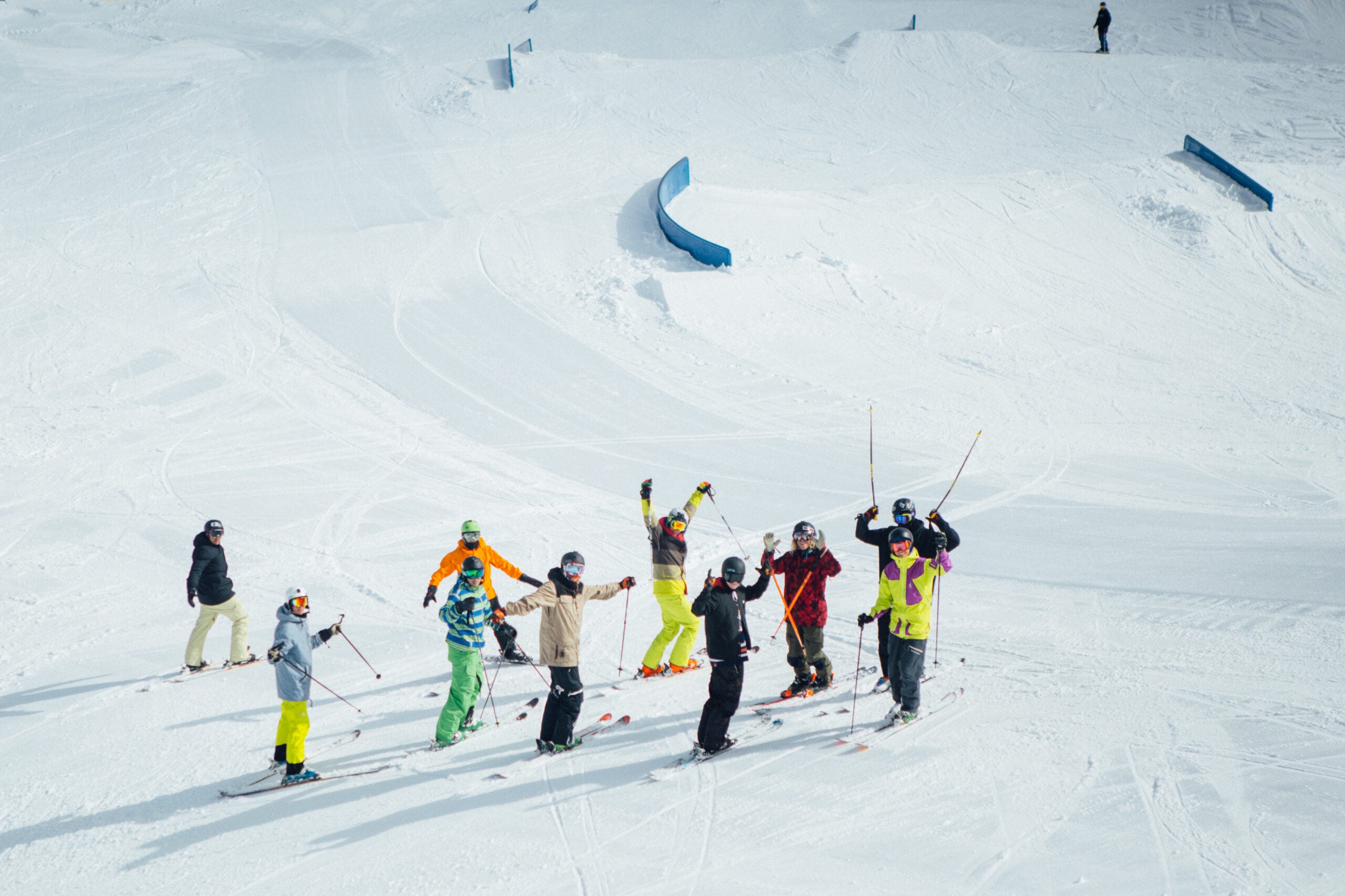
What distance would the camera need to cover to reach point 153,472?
11945mm

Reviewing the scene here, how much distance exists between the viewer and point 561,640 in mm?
6191

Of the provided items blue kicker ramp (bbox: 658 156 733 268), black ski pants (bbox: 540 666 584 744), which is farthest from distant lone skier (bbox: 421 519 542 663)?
blue kicker ramp (bbox: 658 156 733 268)

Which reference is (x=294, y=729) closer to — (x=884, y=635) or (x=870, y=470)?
(x=884, y=635)

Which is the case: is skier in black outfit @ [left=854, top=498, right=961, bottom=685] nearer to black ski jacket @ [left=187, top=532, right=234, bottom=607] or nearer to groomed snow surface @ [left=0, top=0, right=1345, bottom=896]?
groomed snow surface @ [left=0, top=0, right=1345, bottom=896]

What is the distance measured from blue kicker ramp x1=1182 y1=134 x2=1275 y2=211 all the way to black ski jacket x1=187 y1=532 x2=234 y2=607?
20983mm

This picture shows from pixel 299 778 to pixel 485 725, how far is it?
134 centimetres

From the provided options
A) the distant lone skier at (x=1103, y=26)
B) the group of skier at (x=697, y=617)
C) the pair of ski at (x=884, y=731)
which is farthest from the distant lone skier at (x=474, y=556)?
the distant lone skier at (x=1103, y=26)

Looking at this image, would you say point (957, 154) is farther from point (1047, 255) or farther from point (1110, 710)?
point (1110, 710)

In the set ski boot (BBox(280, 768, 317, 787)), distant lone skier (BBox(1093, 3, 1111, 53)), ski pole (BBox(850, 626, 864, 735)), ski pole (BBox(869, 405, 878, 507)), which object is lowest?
ski boot (BBox(280, 768, 317, 787))

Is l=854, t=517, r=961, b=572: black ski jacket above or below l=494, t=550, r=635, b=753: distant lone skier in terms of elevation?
above

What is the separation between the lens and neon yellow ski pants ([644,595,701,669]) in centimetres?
737

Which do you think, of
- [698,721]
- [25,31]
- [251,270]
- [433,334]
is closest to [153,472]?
[433,334]

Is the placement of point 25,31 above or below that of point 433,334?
above

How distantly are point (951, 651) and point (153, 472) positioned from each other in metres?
10.1
